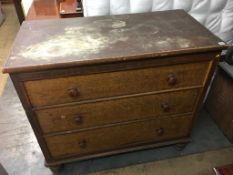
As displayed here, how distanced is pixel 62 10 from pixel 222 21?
123 cm

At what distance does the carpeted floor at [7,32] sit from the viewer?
2.54 meters

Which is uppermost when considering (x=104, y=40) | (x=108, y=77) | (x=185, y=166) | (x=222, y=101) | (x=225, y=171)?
(x=104, y=40)

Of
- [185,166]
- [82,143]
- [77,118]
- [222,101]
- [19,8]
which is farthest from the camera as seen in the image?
[19,8]

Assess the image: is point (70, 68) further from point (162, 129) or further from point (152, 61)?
point (162, 129)

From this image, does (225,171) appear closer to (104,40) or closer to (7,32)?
(104,40)

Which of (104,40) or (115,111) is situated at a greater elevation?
(104,40)

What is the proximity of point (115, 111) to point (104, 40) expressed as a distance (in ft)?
1.30

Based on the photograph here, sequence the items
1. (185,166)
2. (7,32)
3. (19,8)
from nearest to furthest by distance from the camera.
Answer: (185,166) → (19,8) → (7,32)

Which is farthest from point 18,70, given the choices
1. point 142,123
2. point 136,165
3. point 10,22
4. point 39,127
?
point 10,22

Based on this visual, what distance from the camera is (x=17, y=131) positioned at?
68.9 inches

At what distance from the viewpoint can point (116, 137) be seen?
4.47ft

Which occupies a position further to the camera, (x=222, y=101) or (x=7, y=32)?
(x=7, y=32)

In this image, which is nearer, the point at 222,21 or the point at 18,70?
the point at 18,70

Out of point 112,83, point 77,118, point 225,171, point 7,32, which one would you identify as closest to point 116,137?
point 77,118
